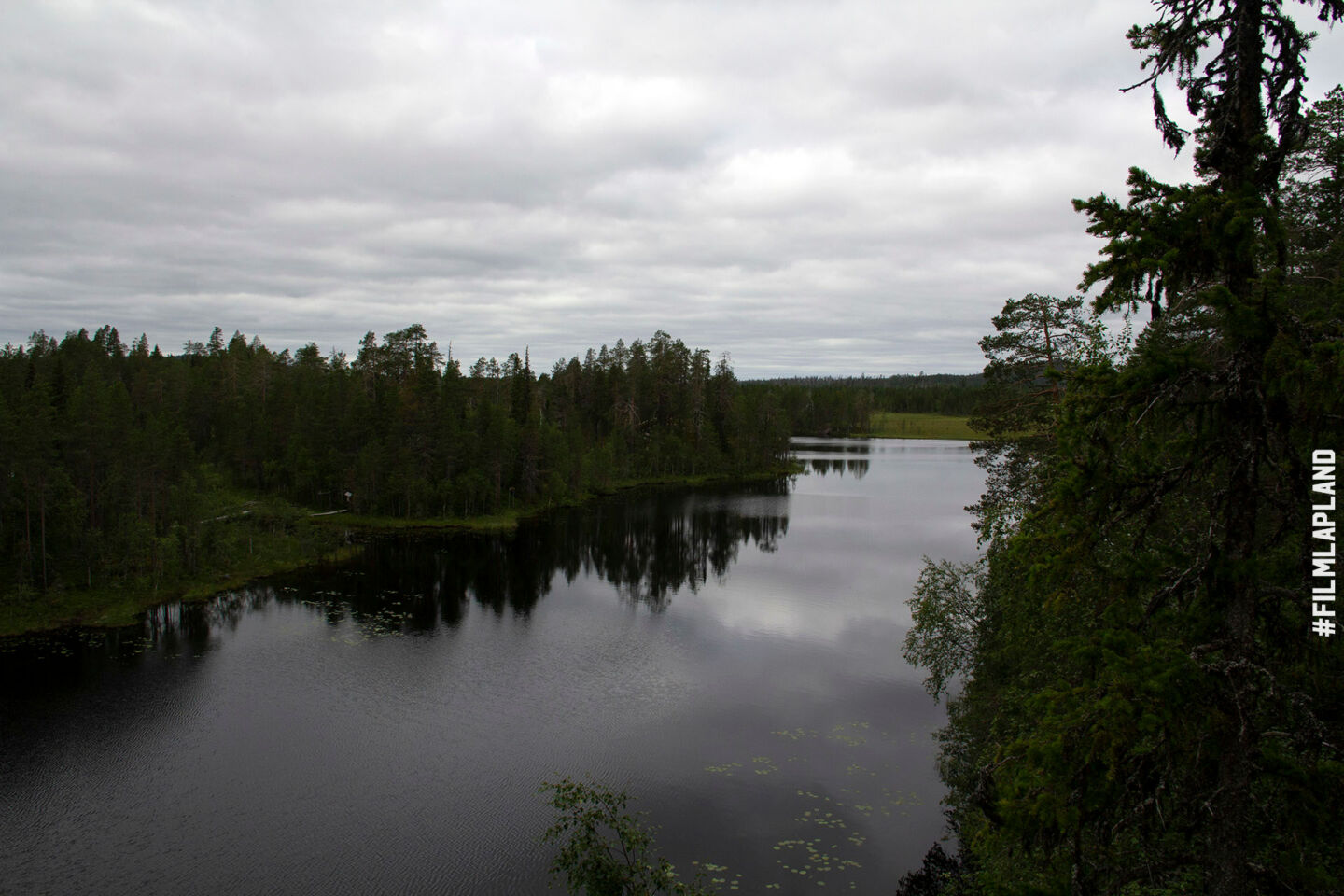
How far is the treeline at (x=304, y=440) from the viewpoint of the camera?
4809 centimetres

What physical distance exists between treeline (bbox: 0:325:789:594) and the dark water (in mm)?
10277

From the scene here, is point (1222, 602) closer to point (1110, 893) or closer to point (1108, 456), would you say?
point (1108, 456)

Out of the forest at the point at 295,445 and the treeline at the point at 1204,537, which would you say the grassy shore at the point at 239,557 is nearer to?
the forest at the point at 295,445

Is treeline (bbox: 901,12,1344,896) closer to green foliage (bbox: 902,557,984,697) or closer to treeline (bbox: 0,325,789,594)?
green foliage (bbox: 902,557,984,697)

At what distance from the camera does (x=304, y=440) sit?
275ft

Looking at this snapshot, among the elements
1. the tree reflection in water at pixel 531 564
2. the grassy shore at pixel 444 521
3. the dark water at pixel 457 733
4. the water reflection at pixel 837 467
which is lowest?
the dark water at pixel 457 733

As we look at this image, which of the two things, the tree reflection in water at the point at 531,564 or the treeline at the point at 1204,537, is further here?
the tree reflection in water at the point at 531,564

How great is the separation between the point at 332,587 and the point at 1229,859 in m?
52.5

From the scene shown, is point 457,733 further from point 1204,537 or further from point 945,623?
point 1204,537

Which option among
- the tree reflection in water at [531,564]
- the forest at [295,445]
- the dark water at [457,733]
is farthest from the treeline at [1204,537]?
the forest at [295,445]

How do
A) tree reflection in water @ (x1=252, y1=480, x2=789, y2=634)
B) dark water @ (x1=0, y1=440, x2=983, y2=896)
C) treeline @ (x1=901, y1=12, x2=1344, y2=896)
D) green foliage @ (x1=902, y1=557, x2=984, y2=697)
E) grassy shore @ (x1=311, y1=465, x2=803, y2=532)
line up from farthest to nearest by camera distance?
grassy shore @ (x1=311, y1=465, x2=803, y2=532) → tree reflection in water @ (x1=252, y1=480, x2=789, y2=634) → green foliage @ (x1=902, y1=557, x2=984, y2=697) → dark water @ (x1=0, y1=440, x2=983, y2=896) → treeline @ (x1=901, y1=12, x2=1344, y2=896)

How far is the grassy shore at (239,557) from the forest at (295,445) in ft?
0.91

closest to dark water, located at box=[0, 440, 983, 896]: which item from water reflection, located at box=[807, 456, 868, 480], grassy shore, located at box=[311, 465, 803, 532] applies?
grassy shore, located at box=[311, 465, 803, 532]

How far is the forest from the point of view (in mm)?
48000
